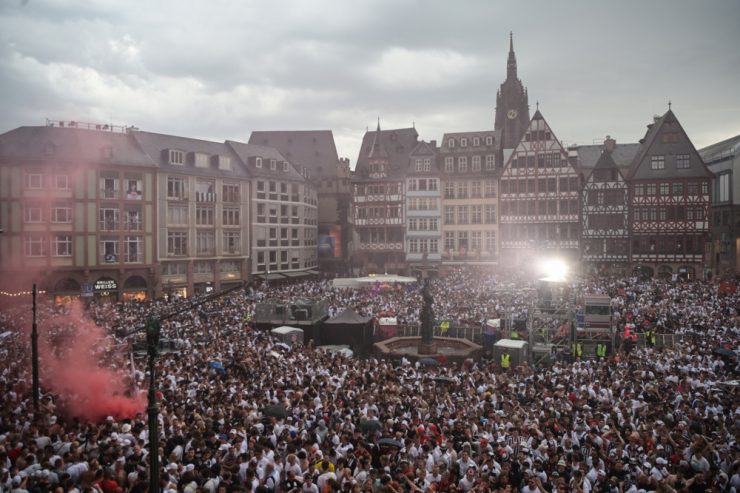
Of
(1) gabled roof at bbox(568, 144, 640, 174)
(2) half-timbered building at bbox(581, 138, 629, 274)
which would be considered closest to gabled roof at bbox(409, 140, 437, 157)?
(1) gabled roof at bbox(568, 144, 640, 174)

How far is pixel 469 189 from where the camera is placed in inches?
2272

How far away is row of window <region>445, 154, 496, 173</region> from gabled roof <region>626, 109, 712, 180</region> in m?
12.9

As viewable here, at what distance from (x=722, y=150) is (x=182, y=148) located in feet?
169

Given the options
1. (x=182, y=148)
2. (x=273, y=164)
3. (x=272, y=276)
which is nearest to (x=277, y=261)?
(x=272, y=276)

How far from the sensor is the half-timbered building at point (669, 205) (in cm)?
4981

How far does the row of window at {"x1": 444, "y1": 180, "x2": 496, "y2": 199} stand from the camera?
5712cm

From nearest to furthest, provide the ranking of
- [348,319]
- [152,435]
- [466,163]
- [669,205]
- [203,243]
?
[152,435] → [348,319] → [203,243] → [669,205] → [466,163]

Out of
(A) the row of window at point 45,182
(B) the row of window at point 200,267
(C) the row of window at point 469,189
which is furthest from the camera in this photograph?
(C) the row of window at point 469,189

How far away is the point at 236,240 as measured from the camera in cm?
5266

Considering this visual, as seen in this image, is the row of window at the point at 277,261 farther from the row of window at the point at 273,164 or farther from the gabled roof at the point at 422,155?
the gabled roof at the point at 422,155

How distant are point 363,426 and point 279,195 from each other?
4585cm

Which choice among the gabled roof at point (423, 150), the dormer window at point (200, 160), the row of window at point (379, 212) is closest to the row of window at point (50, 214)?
the dormer window at point (200, 160)

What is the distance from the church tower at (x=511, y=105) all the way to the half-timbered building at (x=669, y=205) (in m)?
25.9

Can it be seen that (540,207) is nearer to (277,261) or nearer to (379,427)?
(277,261)
